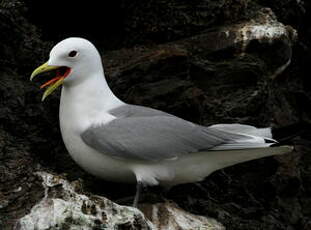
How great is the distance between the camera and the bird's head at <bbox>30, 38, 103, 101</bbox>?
4.48m

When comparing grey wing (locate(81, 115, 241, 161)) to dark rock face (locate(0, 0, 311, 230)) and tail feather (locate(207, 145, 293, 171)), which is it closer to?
tail feather (locate(207, 145, 293, 171))

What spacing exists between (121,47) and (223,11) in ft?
3.29

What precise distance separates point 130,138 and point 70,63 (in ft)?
2.30

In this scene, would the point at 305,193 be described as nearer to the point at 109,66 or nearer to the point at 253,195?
the point at 253,195

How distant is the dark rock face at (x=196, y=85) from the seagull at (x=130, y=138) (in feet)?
0.97

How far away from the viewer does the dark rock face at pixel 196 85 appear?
4867 millimetres

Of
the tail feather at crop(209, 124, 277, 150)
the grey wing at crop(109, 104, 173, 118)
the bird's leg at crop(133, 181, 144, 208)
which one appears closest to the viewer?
the bird's leg at crop(133, 181, 144, 208)

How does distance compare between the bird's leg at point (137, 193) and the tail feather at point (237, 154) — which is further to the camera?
the tail feather at point (237, 154)

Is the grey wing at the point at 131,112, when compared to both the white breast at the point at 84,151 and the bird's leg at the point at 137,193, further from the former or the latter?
the bird's leg at the point at 137,193

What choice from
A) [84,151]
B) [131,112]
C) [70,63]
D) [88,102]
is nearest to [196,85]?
[131,112]

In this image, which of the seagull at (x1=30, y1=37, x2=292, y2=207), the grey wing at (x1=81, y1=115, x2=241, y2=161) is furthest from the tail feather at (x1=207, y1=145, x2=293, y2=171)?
the grey wing at (x1=81, y1=115, x2=241, y2=161)

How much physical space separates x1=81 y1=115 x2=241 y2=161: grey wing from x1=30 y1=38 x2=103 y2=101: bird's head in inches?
16.7

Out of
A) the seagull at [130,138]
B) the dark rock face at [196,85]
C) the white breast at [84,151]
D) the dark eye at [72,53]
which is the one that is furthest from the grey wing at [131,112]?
the dark rock face at [196,85]

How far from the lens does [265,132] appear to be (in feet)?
15.3
